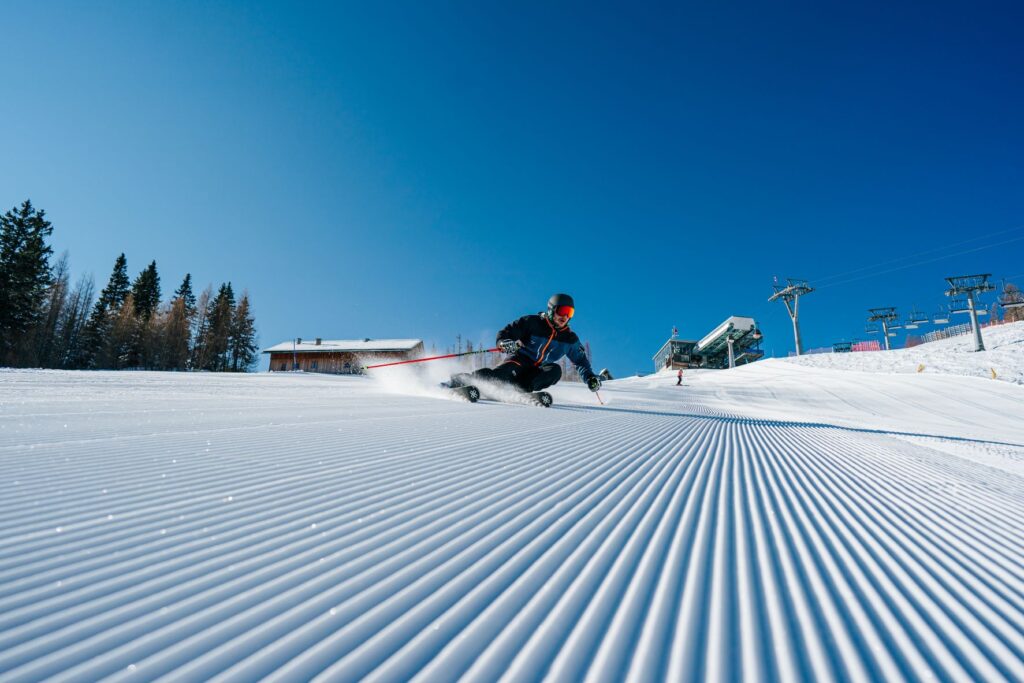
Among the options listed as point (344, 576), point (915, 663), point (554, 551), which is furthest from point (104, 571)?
point (915, 663)

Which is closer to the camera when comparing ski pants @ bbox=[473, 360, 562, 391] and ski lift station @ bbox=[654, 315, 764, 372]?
ski pants @ bbox=[473, 360, 562, 391]

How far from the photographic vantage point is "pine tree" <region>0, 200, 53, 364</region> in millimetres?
24609

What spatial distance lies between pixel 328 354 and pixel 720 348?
112 feet

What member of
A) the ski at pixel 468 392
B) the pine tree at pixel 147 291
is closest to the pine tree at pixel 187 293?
the pine tree at pixel 147 291

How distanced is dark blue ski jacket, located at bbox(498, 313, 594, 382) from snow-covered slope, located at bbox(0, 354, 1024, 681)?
4370 mm

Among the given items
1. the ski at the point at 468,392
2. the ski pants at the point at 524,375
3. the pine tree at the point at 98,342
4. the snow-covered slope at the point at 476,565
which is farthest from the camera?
the pine tree at the point at 98,342

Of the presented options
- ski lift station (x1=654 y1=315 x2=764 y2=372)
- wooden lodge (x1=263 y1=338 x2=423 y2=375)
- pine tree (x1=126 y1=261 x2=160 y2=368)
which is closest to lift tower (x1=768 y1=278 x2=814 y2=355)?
ski lift station (x1=654 y1=315 x2=764 y2=372)

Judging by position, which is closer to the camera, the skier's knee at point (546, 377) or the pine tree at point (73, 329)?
the skier's knee at point (546, 377)

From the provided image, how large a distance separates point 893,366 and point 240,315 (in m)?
46.6

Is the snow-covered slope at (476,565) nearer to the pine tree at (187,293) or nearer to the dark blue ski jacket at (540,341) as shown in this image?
the dark blue ski jacket at (540,341)

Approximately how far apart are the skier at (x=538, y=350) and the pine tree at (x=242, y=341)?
3868 cm

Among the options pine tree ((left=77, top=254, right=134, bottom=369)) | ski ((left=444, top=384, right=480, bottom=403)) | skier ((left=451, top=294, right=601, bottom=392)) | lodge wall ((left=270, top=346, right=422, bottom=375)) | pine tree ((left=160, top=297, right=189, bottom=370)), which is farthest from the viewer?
lodge wall ((left=270, top=346, right=422, bottom=375))

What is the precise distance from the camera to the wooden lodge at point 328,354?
3622cm

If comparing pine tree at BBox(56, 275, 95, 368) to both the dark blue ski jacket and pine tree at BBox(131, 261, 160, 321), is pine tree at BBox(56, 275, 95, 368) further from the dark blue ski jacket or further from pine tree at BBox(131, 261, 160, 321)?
the dark blue ski jacket
